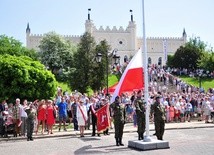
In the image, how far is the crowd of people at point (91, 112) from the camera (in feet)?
51.2

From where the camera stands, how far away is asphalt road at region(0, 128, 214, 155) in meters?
13.5

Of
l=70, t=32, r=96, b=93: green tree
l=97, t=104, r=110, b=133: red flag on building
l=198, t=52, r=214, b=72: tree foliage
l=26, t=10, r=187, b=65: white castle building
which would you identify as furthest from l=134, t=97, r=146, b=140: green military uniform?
l=26, t=10, r=187, b=65: white castle building

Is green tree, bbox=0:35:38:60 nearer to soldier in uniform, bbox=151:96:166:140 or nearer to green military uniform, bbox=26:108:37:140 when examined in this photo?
green military uniform, bbox=26:108:37:140

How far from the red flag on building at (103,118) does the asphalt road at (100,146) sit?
48 centimetres

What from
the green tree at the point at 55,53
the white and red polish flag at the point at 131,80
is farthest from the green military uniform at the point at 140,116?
the green tree at the point at 55,53

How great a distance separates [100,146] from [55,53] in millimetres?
62146

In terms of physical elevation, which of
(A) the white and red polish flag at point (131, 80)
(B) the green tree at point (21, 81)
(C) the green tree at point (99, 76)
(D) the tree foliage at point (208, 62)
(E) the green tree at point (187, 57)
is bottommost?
(A) the white and red polish flag at point (131, 80)

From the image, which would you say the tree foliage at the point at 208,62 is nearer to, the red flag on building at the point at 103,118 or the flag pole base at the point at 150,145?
the red flag on building at the point at 103,118

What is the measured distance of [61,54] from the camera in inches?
3012

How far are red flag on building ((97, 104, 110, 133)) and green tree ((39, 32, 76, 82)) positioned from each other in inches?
2188

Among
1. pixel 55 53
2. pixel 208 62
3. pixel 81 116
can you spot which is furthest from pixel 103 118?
pixel 55 53

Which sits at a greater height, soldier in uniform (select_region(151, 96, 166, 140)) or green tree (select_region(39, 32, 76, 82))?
green tree (select_region(39, 32, 76, 82))

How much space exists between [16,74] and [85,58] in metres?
21.8

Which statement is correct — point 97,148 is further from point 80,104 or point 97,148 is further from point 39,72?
point 39,72
